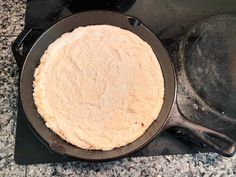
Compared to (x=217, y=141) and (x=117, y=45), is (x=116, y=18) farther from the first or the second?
(x=217, y=141)

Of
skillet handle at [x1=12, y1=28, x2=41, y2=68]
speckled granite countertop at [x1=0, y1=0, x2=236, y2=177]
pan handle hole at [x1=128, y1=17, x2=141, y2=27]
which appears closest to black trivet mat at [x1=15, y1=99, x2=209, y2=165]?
speckled granite countertop at [x1=0, y1=0, x2=236, y2=177]

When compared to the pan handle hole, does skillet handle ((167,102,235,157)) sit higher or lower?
lower

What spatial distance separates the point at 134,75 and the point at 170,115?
0.49 feet

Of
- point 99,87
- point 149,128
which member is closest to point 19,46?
point 99,87

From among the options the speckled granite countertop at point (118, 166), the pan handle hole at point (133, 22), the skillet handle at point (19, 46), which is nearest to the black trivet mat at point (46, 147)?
the speckled granite countertop at point (118, 166)

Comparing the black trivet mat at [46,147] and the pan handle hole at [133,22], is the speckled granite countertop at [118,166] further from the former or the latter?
the pan handle hole at [133,22]

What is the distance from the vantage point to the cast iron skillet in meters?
0.87

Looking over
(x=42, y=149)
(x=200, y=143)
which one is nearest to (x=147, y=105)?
(x=200, y=143)

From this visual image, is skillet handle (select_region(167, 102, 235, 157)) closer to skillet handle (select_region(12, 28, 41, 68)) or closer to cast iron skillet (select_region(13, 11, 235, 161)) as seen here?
cast iron skillet (select_region(13, 11, 235, 161))

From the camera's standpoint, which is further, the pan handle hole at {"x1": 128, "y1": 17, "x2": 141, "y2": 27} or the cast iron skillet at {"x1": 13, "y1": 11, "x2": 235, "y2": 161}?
the pan handle hole at {"x1": 128, "y1": 17, "x2": 141, "y2": 27}

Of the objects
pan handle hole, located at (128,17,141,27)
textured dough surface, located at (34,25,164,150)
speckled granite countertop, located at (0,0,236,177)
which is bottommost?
speckled granite countertop, located at (0,0,236,177)

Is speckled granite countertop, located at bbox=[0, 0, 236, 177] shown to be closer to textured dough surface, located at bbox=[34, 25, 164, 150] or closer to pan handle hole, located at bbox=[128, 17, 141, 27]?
textured dough surface, located at bbox=[34, 25, 164, 150]

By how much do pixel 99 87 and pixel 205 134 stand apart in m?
0.29

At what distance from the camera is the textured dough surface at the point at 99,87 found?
0.91 metres
